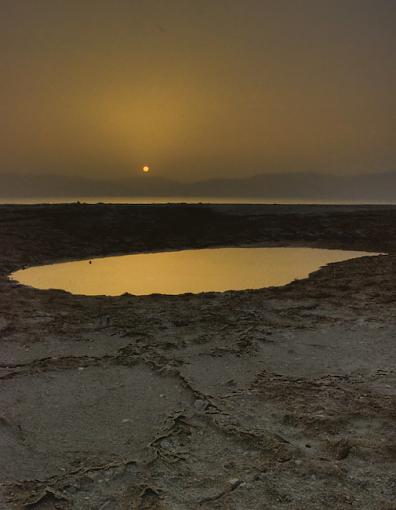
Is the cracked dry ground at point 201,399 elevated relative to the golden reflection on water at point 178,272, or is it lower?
lower

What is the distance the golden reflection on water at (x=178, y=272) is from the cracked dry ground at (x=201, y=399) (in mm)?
1971

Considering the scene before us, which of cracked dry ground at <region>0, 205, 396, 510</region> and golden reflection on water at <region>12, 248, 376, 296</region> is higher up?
golden reflection on water at <region>12, 248, 376, 296</region>

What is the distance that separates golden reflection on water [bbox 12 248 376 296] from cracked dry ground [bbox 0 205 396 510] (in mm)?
1971

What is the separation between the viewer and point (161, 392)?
6801 millimetres

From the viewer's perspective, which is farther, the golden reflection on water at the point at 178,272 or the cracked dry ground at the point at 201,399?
the golden reflection on water at the point at 178,272

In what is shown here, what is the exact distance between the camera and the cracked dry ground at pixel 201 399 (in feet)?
14.8

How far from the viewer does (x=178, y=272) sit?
1825 centimetres

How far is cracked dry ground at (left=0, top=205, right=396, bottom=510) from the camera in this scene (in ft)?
14.8

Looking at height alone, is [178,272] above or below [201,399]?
above

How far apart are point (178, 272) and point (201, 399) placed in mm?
11820

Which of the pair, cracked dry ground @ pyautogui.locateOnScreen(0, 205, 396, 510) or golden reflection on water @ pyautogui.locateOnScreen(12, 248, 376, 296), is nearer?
Result: cracked dry ground @ pyautogui.locateOnScreen(0, 205, 396, 510)

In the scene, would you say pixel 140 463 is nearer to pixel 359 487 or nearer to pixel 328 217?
pixel 359 487

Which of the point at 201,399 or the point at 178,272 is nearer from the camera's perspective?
the point at 201,399

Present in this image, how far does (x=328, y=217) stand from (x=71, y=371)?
107ft
